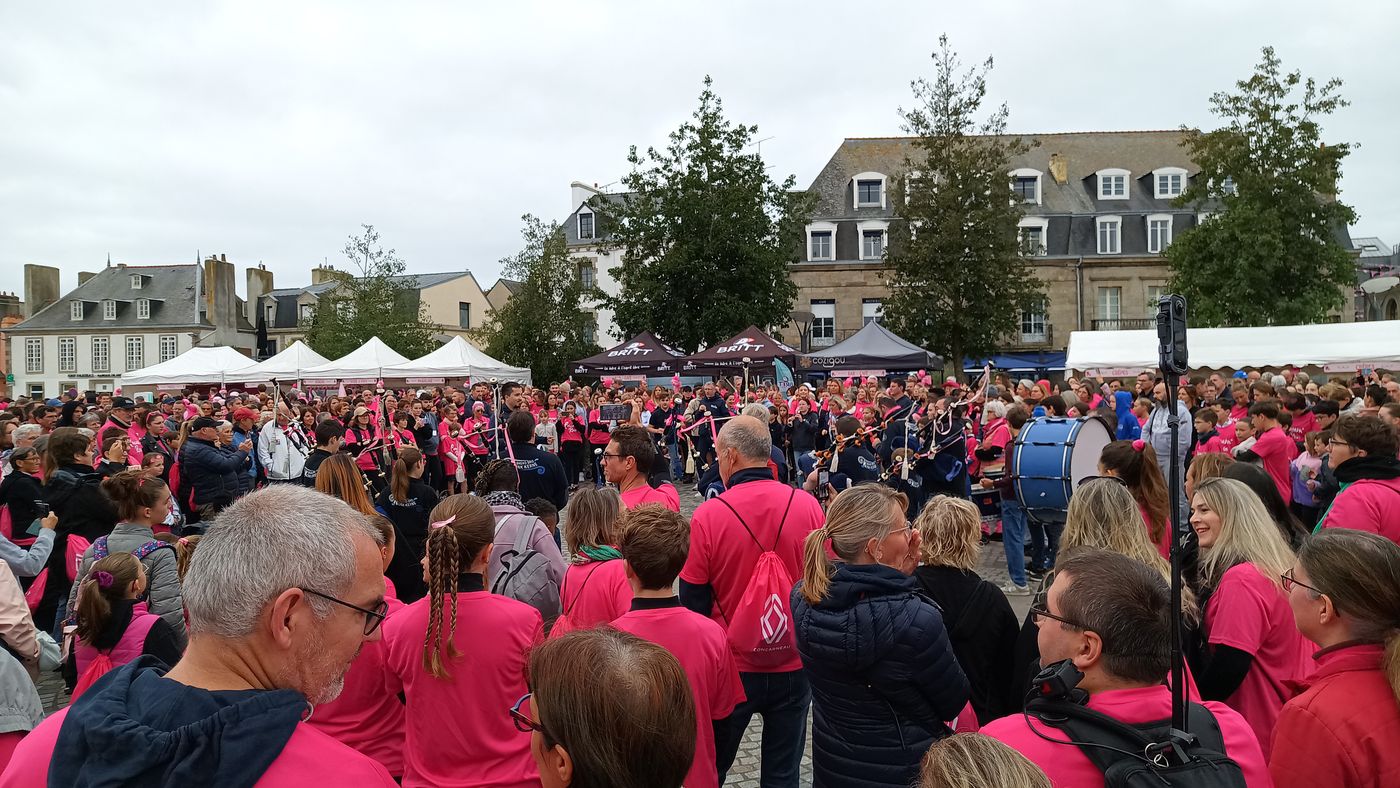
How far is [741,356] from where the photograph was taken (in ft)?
64.9

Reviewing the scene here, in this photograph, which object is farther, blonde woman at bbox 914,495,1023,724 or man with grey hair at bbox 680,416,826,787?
man with grey hair at bbox 680,416,826,787

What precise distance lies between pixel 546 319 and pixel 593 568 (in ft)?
113

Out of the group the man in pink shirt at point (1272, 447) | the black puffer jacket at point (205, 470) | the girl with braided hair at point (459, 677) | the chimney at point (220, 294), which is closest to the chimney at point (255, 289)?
the chimney at point (220, 294)

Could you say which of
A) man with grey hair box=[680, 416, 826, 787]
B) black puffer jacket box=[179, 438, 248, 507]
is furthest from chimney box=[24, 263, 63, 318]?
man with grey hair box=[680, 416, 826, 787]

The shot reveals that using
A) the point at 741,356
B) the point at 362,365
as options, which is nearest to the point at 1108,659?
the point at 741,356

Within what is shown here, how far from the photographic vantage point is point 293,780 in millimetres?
1432

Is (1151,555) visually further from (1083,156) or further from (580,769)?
(1083,156)

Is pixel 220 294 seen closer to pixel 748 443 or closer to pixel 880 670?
pixel 748 443

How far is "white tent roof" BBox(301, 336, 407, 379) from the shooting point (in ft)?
77.5

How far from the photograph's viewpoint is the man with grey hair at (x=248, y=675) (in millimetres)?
1382

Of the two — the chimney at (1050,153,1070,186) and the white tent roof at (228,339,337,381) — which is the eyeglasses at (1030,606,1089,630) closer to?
the white tent roof at (228,339,337,381)

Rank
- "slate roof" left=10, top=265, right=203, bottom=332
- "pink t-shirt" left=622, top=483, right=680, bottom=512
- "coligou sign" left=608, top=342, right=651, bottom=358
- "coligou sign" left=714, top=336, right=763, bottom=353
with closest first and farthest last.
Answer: "pink t-shirt" left=622, top=483, right=680, bottom=512 < "coligou sign" left=714, top=336, right=763, bottom=353 < "coligou sign" left=608, top=342, right=651, bottom=358 < "slate roof" left=10, top=265, right=203, bottom=332

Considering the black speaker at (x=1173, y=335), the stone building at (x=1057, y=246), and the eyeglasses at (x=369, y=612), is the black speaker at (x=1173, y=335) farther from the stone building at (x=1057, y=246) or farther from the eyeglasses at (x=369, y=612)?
the stone building at (x=1057, y=246)

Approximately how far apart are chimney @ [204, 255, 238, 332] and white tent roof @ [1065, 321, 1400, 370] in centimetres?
5362
